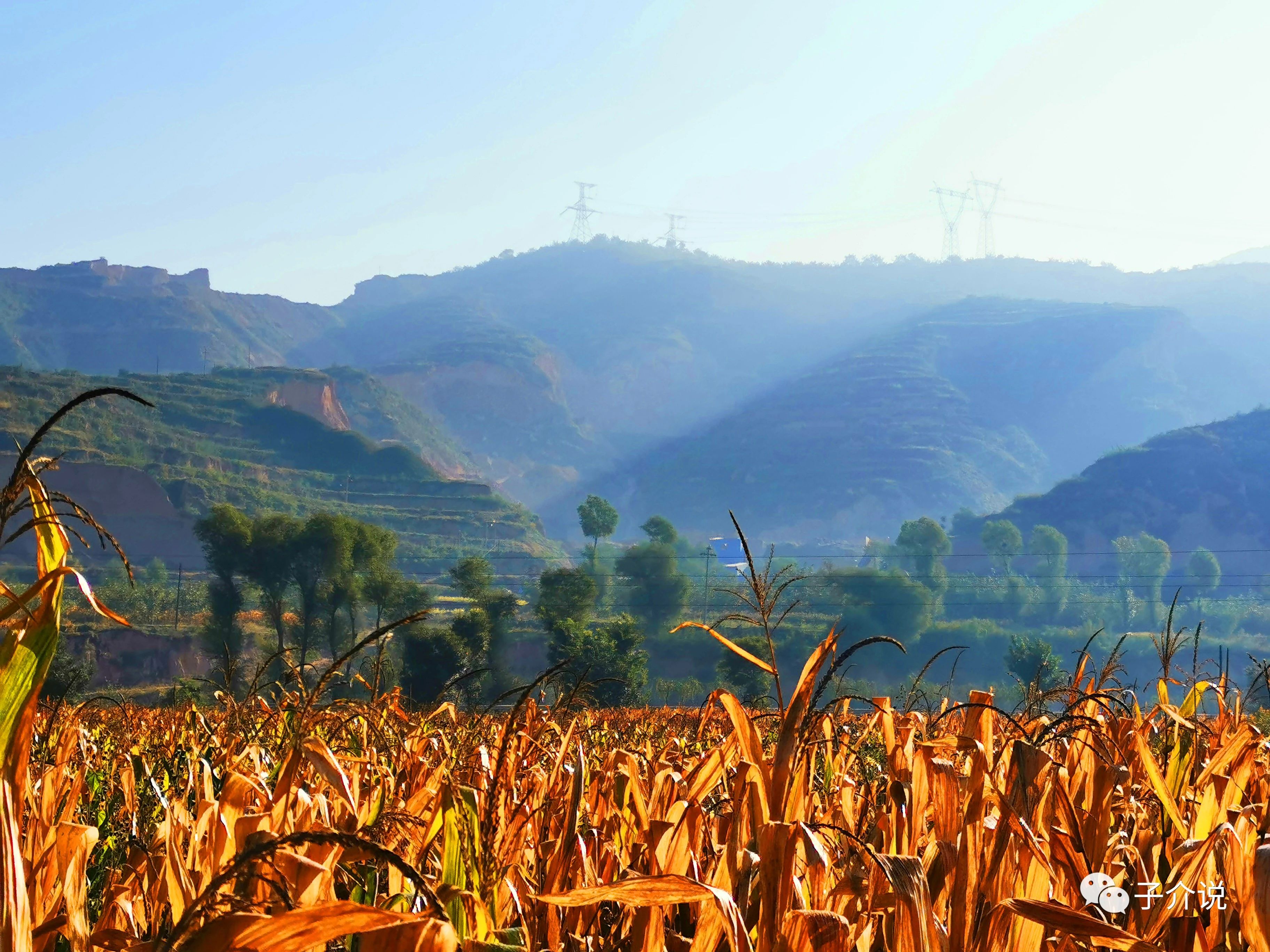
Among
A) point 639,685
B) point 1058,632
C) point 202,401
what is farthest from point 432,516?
point 639,685

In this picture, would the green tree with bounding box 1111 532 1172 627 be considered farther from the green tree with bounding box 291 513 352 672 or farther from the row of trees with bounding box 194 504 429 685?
the green tree with bounding box 291 513 352 672

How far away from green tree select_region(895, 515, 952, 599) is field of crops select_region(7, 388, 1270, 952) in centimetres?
10203

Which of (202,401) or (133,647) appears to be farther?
(202,401)

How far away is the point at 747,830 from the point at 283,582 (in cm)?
6489

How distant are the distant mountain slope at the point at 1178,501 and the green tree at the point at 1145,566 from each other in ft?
36.2

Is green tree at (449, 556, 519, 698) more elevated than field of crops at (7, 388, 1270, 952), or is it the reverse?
field of crops at (7, 388, 1270, 952)

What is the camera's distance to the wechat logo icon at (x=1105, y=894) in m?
1.87

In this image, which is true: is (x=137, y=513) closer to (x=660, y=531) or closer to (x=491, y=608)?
(x=660, y=531)

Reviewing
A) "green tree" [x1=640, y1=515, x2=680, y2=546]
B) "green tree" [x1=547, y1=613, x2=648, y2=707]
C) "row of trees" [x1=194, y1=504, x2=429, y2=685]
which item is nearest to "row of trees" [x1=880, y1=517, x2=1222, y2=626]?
"green tree" [x1=640, y1=515, x2=680, y2=546]

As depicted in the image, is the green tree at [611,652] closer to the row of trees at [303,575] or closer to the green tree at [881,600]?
the row of trees at [303,575]

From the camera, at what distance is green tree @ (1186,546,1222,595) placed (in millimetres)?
114312

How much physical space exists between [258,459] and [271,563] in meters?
61.8

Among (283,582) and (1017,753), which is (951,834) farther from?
(283,582)

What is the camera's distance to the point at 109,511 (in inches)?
3632
